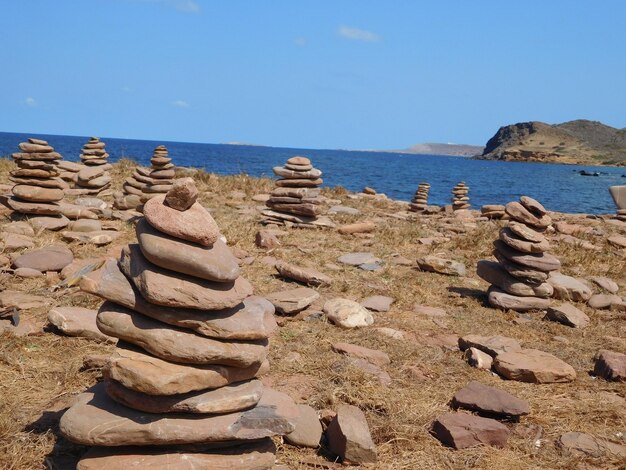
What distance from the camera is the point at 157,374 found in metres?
3.96

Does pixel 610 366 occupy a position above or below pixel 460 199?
below

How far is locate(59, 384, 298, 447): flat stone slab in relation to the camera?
3.92 m

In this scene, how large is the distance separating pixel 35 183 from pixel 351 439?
29.5 ft

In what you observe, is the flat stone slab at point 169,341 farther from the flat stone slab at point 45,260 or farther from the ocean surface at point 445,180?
the ocean surface at point 445,180

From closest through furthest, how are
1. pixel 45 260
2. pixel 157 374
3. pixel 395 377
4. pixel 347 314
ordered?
1. pixel 157 374
2. pixel 395 377
3. pixel 347 314
4. pixel 45 260

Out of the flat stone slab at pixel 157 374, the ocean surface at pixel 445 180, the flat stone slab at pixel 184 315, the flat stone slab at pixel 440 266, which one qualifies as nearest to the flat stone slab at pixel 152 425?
the flat stone slab at pixel 157 374

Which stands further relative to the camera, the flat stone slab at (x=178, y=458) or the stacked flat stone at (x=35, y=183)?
the stacked flat stone at (x=35, y=183)

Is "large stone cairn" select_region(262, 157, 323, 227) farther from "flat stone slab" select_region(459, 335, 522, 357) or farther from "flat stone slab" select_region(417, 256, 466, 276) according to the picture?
"flat stone slab" select_region(459, 335, 522, 357)

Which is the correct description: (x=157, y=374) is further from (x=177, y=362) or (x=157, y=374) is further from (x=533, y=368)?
(x=533, y=368)

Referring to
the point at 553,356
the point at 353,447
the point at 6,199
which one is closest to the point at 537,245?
the point at 553,356

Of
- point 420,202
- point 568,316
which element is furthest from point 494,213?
point 568,316

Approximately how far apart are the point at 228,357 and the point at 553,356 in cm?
407

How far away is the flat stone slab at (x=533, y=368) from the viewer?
618 cm

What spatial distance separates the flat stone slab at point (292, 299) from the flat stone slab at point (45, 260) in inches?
120
